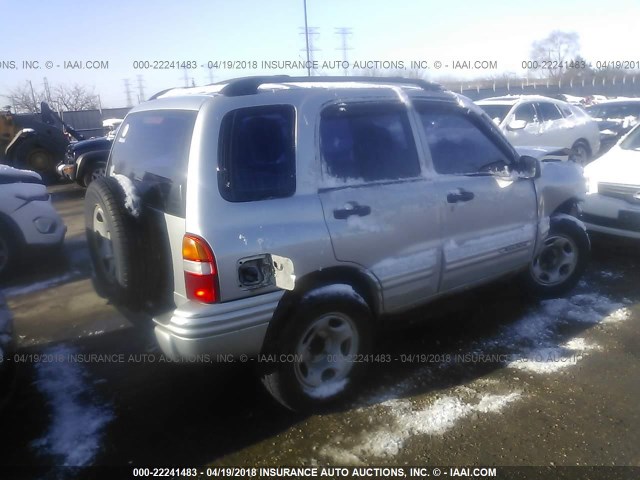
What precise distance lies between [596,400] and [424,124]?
202cm

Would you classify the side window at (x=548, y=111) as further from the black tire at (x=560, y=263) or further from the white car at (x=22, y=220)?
the white car at (x=22, y=220)

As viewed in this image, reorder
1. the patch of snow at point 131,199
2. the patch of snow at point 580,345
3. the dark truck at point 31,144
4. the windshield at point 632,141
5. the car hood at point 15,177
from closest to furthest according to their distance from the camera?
the patch of snow at point 131,199
the patch of snow at point 580,345
the car hood at point 15,177
the windshield at point 632,141
the dark truck at point 31,144

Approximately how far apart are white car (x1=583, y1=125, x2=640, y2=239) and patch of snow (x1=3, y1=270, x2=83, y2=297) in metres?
5.59

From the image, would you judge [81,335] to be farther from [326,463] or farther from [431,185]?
[431,185]

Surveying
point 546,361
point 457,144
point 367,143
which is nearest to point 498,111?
point 457,144

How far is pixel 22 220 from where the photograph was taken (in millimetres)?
5566

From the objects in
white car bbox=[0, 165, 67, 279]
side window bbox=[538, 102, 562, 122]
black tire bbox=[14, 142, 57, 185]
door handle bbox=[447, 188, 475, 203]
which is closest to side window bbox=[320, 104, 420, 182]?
door handle bbox=[447, 188, 475, 203]

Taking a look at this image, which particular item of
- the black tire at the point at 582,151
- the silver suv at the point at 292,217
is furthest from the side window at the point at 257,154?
the black tire at the point at 582,151

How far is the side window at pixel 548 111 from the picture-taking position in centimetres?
991

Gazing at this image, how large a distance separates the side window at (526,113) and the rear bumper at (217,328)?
27.0ft

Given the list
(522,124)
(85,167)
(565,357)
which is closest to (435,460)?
(565,357)

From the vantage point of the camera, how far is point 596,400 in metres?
3.08

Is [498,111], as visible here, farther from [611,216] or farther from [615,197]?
[611,216]

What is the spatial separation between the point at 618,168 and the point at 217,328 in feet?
16.8
